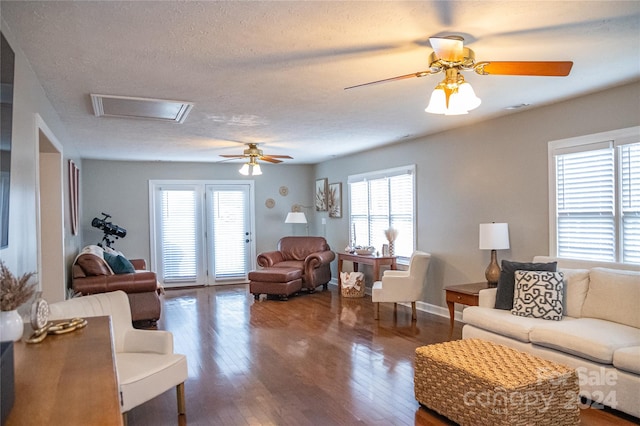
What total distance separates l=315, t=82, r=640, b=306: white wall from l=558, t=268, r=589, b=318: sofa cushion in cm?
67

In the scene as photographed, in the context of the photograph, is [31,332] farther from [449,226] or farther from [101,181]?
[101,181]

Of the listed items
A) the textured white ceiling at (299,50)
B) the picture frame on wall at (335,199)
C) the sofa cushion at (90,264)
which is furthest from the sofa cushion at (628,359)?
the picture frame on wall at (335,199)

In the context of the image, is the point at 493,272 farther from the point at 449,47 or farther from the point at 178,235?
the point at 178,235

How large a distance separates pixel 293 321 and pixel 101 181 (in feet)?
15.8

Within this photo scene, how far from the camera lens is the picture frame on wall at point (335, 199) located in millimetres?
8539

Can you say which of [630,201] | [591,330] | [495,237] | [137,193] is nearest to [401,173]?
[495,237]

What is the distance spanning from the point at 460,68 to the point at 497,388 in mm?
1899

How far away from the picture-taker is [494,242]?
4.62m

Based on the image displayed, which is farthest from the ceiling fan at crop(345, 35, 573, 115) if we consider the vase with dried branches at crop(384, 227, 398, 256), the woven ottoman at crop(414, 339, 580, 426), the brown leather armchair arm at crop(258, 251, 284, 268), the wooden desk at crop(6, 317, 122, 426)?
the brown leather armchair arm at crop(258, 251, 284, 268)

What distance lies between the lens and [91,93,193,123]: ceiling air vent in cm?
390

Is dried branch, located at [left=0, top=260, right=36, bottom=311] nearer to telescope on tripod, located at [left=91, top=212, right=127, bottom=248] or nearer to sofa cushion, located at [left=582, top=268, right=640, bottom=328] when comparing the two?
sofa cushion, located at [left=582, top=268, right=640, bottom=328]

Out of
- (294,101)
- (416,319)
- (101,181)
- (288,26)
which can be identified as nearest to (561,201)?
(416,319)

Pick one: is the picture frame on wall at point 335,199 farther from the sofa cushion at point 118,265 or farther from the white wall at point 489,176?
the sofa cushion at point 118,265

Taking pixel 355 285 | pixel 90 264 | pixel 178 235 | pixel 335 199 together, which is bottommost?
pixel 355 285
